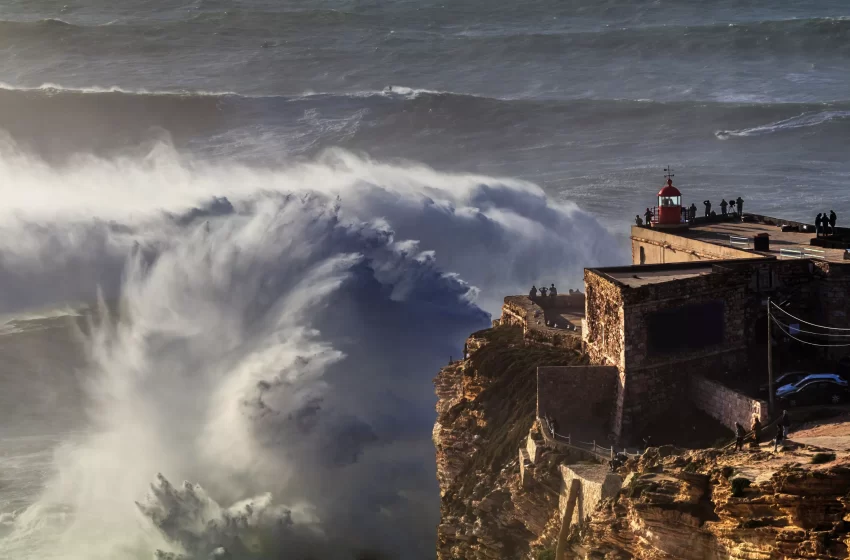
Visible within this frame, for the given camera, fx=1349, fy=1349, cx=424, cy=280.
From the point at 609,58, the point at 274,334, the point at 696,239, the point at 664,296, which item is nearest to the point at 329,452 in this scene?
the point at 274,334

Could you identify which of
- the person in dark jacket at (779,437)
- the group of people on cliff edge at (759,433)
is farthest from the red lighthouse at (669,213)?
the person in dark jacket at (779,437)

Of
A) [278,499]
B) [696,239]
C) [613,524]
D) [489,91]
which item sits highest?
[489,91]

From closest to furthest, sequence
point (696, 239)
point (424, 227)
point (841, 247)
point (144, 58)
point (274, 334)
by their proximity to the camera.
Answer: point (841, 247) < point (696, 239) < point (274, 334) < point (424, 227) < point (144, 58)

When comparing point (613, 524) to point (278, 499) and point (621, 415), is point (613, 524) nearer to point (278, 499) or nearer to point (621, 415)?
point (621, 415)

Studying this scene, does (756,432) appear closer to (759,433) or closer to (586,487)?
(759,433)

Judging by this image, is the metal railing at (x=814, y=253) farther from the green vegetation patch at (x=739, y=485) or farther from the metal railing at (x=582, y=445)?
the green vegetation patch at (x=739, y=485)
